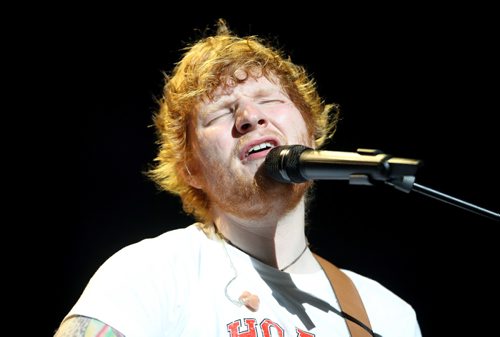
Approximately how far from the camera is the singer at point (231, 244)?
149cm

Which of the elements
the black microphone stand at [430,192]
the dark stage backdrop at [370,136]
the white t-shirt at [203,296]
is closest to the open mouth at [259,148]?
the white t-shirt at [203,296]

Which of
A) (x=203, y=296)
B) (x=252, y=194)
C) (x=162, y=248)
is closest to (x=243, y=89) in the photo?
(x=252, y=194)

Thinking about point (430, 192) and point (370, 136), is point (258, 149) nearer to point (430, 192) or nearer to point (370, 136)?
point (430, 192)

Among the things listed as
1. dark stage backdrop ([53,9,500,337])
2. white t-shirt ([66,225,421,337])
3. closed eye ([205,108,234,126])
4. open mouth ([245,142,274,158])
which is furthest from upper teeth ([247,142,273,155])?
dark stage backdrop ([53,9,500,337])

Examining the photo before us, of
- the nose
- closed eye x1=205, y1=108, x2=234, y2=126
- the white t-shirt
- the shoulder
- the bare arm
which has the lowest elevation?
the bare arm

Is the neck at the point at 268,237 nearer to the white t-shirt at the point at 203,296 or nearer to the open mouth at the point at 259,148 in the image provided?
the white t-shirt at the point at 203,296

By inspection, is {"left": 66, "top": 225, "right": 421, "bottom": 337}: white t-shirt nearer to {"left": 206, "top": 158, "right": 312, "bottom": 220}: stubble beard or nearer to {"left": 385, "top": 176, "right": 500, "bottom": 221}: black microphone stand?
{"left": 206, "top": 158, "right": 312, "bottom": 220}: stubble beard

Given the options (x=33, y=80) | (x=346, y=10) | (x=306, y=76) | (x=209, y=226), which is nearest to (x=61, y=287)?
(x=209, y=226)

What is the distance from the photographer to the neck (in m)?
1.86

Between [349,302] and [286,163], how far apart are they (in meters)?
0.70

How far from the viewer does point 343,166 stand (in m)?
1.17

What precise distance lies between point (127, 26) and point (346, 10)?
3.48 ft

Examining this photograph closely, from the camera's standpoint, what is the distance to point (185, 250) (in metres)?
1.70

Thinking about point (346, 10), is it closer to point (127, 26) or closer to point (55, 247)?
point (127, 26)
